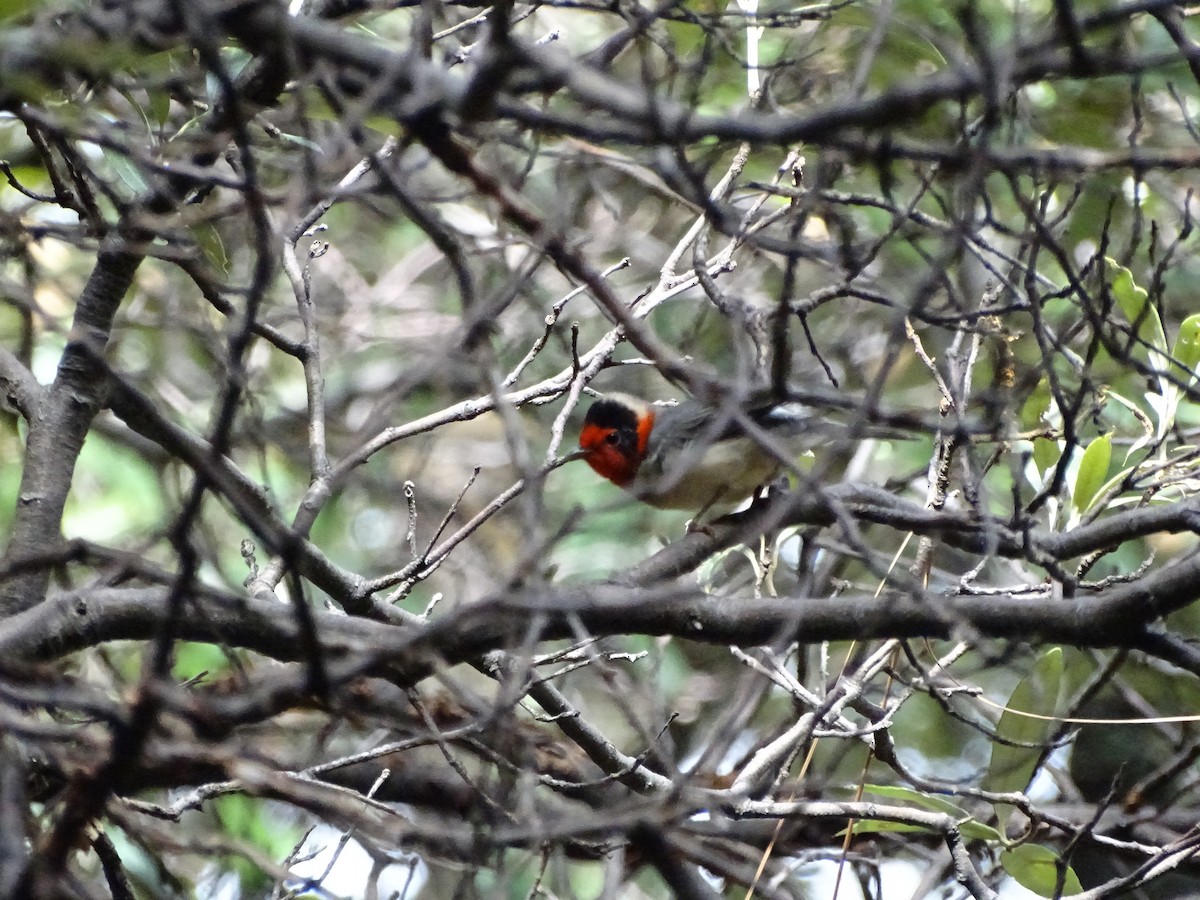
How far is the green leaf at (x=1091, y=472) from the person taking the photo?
3373 mm

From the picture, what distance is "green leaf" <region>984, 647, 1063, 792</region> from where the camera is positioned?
134 inches

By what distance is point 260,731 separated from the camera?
2309 mm

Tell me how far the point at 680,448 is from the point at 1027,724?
2091mm

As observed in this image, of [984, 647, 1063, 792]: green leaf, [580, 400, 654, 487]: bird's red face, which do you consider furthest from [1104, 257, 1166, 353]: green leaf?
[580, 400, 654, 487]: bird's red face

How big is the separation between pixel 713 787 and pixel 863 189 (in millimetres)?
3466

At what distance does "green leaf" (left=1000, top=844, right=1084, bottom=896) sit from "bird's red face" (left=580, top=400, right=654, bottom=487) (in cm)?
248

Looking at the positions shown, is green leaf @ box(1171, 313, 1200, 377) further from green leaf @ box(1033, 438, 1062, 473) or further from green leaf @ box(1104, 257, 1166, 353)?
green leaf @ box(1033, 438, 1062, 473)

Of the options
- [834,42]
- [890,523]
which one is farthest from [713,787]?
[834,42]

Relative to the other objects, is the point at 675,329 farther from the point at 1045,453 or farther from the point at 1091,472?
the point at 1091,472

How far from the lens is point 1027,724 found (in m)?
3.47

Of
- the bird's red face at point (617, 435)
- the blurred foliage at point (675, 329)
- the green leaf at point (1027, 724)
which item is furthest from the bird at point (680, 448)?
the green leaf at point (1027, 724)

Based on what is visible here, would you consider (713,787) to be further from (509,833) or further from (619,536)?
(619,536)

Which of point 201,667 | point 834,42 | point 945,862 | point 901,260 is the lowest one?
point 945,862

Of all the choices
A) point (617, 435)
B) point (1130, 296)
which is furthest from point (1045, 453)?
point (617, 435)
